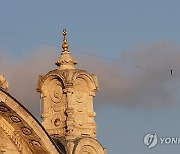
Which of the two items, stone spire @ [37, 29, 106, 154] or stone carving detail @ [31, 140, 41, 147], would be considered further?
stone spire @ [37, 29, 106, 154]

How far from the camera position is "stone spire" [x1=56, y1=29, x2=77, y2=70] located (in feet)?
99.3

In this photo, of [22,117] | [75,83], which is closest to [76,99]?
[75,83]

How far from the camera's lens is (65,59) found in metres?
30.5

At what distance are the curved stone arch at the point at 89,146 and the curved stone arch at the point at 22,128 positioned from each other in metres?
1.69

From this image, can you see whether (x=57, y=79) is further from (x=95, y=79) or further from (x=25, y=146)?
(x=25, y=146)

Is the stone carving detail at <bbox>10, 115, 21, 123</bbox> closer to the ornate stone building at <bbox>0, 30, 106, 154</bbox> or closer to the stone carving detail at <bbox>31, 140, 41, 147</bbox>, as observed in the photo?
the ornate stone building at <bbox>0, 30, 106, 154</bbox>

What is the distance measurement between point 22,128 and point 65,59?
195 inches

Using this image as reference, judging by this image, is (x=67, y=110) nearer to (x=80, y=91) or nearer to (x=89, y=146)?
(x=80, y=91)

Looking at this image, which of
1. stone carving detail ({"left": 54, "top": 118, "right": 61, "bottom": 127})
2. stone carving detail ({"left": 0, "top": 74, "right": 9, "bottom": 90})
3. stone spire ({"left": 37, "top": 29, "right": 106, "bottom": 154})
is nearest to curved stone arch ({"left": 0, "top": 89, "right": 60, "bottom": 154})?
stone carving detail ({"left": 0, "top": 74, "right": 9, "bottom": 90})

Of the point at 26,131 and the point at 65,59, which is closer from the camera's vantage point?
the point at 26,131

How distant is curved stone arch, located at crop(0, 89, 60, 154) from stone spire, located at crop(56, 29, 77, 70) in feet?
14.0

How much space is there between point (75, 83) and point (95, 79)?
89 cm

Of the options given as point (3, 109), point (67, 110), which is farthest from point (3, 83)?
point (67, 110)

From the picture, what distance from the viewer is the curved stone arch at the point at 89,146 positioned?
28.6 meters
